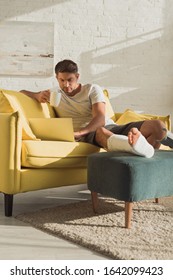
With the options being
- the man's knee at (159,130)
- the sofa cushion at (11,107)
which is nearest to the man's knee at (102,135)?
the man's knee at (159,130)

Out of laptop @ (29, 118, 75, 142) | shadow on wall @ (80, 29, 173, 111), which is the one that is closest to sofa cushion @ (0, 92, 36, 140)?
laptop @ (29, 118, 75, 142)

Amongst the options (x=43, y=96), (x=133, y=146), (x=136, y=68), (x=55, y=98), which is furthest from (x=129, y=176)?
(x=136, y=68)

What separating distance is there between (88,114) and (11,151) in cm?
90

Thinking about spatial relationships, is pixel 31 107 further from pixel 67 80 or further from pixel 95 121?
pixel 95 121

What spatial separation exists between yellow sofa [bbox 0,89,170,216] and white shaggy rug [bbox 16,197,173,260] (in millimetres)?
177

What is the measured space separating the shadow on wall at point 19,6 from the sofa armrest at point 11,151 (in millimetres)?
2995

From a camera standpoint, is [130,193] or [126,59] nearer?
[130,193]

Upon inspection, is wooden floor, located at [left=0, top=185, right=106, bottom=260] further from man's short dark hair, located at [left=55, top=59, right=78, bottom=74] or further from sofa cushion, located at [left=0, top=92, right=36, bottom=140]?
man's short dark hair, located at [left=55, top=59, right=78, bottom=74]

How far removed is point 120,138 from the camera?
2.85m

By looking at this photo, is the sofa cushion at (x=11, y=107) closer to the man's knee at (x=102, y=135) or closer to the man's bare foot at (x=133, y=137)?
the man's knee at (x=102, y=135)

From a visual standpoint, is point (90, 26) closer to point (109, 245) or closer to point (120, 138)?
point (120, 138)
